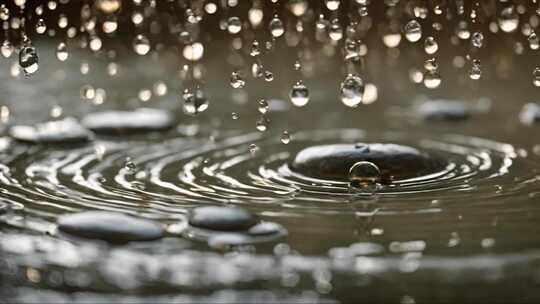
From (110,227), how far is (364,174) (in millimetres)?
488

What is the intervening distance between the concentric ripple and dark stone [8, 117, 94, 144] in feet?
0.18

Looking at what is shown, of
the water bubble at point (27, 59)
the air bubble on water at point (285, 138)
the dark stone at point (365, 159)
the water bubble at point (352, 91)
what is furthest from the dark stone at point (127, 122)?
the water bubble at point (352, 91)

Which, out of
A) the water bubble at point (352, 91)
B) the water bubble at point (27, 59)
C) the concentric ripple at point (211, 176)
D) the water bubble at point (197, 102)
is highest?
the water bubble at point (197, 102)

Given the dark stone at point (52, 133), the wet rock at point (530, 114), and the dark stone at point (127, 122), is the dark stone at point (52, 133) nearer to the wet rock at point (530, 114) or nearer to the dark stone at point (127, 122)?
the dark stone at point (127, 122)

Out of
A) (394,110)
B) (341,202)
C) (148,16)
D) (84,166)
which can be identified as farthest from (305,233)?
(148,16)

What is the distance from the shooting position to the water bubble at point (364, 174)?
1.57 meters

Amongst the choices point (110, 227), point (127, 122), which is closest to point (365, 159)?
point (110, 227)

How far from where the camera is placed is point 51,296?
1048 millimetres

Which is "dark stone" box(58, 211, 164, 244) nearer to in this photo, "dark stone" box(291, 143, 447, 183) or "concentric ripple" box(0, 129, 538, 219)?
"concentric ripple" box(0, 129, 538, 219)

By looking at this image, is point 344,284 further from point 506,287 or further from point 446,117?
point 446,117

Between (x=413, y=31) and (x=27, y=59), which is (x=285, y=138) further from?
(x=27, y=59)

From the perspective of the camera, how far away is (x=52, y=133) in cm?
195

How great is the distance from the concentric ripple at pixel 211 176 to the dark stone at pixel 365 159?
3 cm

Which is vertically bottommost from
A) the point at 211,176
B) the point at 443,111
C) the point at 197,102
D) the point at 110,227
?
the point at 110,227
